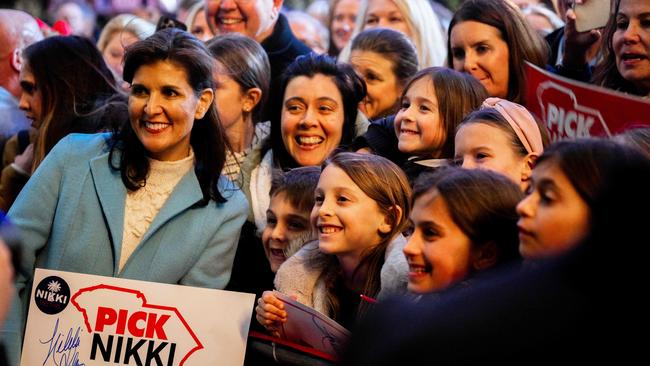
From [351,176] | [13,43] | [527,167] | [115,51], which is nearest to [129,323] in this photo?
[351,176]

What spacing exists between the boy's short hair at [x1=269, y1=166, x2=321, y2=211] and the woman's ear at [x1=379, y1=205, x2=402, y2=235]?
1.70 ft

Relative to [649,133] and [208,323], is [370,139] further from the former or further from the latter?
[649,133]

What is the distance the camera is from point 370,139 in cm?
475

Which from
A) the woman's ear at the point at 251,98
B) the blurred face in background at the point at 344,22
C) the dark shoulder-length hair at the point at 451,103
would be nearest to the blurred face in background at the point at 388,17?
the woman's ear at the point at 251,98

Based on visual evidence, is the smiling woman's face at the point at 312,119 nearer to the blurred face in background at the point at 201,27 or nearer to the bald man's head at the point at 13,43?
the blurred face in background at the point at 201,27

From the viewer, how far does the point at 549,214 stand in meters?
2.67

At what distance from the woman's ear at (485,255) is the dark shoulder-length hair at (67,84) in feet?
9.03

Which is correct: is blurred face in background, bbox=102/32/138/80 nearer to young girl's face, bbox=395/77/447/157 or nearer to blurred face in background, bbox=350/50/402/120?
blurred face in background, bbox=350/50/402/120

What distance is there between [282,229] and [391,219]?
635 mm

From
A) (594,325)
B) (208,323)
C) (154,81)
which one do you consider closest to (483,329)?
(594,325)

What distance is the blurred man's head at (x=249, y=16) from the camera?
21.1 ft

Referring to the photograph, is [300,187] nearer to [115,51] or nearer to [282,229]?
[282,229]

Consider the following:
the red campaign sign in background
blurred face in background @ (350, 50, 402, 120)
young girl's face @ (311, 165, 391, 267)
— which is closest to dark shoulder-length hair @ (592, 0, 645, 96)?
the red campaign sign in background

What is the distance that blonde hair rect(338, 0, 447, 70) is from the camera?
20.1 ft
